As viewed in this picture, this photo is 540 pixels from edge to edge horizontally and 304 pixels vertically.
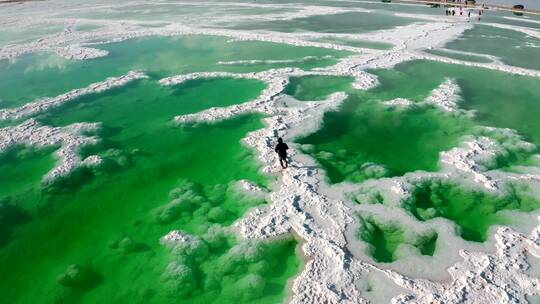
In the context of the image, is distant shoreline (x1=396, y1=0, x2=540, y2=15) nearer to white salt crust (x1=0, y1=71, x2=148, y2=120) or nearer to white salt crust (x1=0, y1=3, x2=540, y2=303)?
white salt crust (x1=0, y1=3, x2=540, y2=303)

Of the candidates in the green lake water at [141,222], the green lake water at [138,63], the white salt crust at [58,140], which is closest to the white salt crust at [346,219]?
the white salt crust at [58,140]

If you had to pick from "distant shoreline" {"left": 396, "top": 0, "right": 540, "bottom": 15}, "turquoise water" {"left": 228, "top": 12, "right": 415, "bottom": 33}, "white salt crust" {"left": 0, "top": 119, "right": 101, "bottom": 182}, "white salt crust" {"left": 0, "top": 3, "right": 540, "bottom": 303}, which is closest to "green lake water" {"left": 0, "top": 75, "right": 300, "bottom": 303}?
"white salt crust" {"left": 0, "top": 119, "right": 101, "bottom": 182}

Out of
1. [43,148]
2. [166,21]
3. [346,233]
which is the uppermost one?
[166,21]

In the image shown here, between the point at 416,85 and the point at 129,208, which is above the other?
the point at 416,85

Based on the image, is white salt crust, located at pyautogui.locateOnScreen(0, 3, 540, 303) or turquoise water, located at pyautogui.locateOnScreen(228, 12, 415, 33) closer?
white salt crust, located at pyautogui.locateOnScreen(0, 3, 540, 303)

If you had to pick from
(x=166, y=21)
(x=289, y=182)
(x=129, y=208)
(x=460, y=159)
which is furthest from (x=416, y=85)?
(x=166, y=21)

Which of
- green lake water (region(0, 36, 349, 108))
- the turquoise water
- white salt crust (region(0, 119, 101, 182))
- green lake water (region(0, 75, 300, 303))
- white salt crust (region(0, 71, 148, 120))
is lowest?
green lake water (region(0, 75, 300, 303))

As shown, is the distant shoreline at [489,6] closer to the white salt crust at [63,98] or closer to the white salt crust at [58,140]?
the white salt crust at [63,98]

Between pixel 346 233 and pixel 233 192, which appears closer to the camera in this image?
pixel 346 233

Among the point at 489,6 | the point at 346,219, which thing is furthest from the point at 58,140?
the point at 489,6

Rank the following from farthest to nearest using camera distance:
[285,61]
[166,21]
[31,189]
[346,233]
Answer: [166,21] → [285,61] → [31,189] → [346,233]

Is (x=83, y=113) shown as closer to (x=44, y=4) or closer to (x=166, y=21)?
(x=166, y=21)
